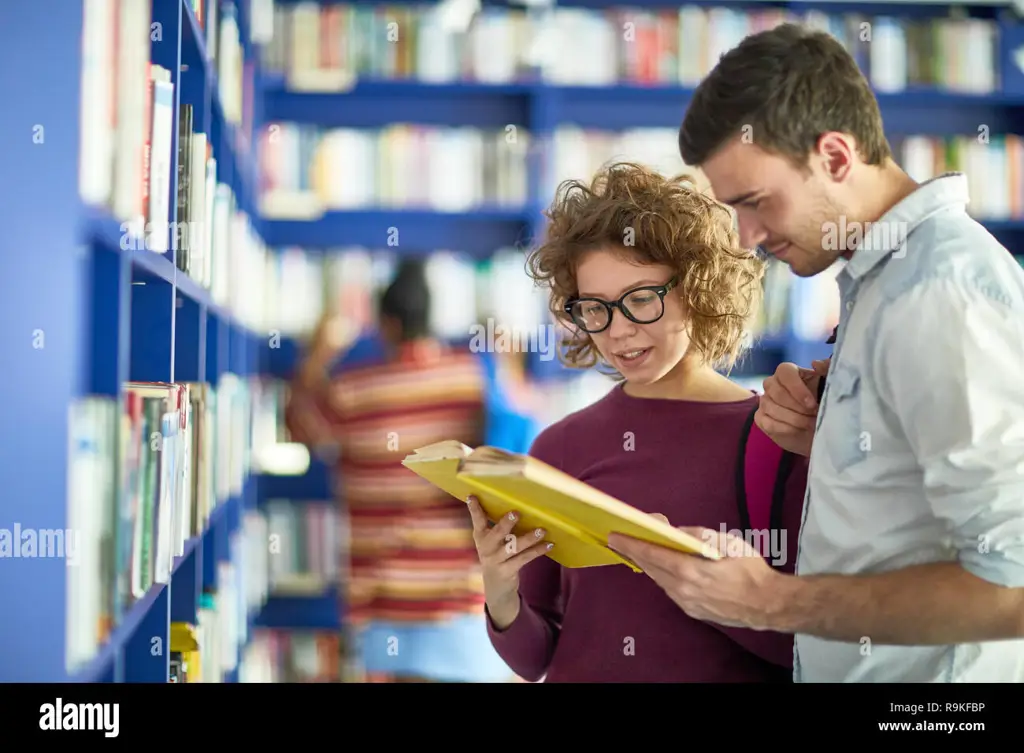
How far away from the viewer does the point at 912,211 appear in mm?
999

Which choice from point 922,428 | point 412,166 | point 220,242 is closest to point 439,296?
point 412,166

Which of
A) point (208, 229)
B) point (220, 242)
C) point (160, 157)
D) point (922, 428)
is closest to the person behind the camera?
point (922, 428)

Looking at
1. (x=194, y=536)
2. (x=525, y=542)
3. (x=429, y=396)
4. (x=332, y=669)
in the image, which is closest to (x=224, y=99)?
(x=429, y=396)

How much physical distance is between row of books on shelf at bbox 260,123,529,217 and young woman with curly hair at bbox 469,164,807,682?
2.05 metres

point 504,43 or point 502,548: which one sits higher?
point 504,43

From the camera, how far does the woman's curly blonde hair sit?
1.39 m

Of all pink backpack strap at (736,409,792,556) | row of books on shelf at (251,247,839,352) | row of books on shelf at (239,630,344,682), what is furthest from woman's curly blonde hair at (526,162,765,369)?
row of books on shelf at (239,630,344,682)

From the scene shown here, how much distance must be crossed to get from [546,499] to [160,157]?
786 millimetres

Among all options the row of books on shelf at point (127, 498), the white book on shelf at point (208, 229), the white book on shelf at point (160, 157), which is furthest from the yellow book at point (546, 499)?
the white book on shelf at point (208, 229)

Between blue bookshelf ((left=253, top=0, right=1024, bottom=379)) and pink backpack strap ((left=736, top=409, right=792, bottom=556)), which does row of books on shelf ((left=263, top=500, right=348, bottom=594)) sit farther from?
pink backpack strap ((left=736, top=409, right=792, bottom=556))

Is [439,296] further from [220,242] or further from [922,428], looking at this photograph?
[922,428]

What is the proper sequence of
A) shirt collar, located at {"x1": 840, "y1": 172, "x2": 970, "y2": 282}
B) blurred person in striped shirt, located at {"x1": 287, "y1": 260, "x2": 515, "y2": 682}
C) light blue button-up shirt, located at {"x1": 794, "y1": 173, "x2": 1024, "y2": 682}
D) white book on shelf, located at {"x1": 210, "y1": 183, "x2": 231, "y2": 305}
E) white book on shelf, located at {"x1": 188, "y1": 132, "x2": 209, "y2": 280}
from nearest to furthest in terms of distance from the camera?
light blue button-up shirt, located at {"x1": 794, "y1": 173, "x2": 1024, "y2": 682}
shirt collar, located at {"x1": 840, "y1": 172, "x2": 970, "y2": 282}
white book on shelf, located at {"x1": 188, "y1": 132, "x2": 209, "y2": 280}
white book on shelf, located at {"x1": 210, "y1": 183, "x2": 231, "y2": 305}
blurred person in striped shirt, located at {"x1": 287, "y1": 260, "x2": 515, "y2": 682}
